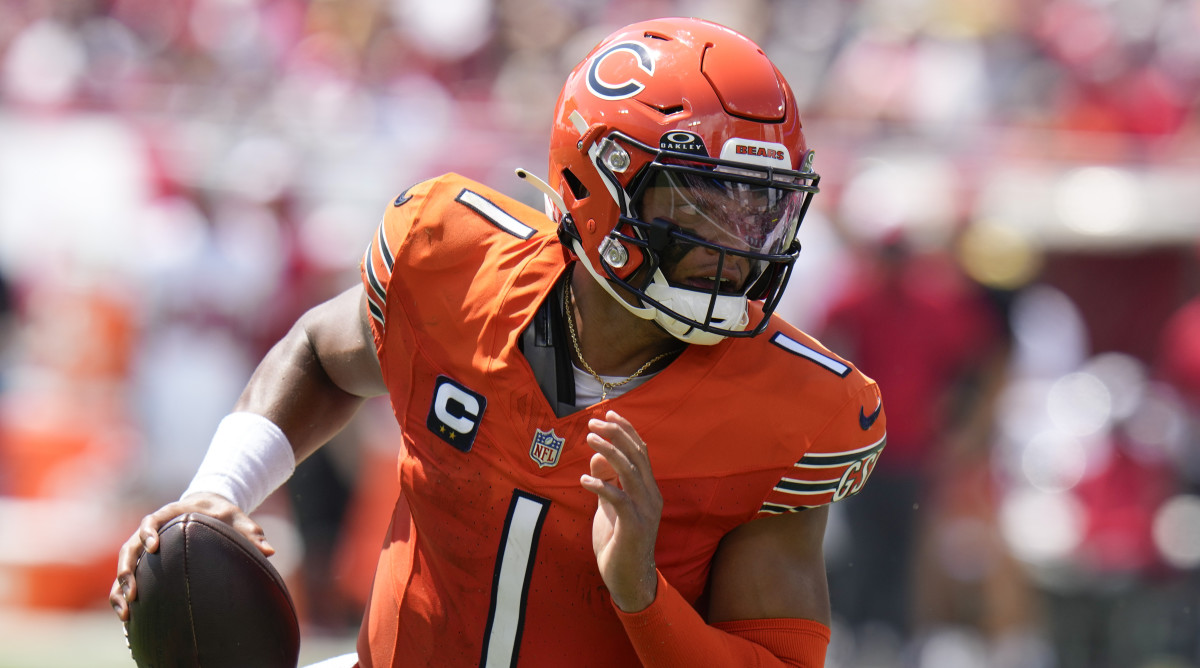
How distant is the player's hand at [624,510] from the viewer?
207 centimetres

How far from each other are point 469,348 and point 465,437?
6.0 inches

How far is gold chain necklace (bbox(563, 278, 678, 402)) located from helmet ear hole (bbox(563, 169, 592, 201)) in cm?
15

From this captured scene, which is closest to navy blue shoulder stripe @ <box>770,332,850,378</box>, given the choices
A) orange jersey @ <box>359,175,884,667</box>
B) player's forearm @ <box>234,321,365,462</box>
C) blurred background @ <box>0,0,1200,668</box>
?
orange jersey @ <box>359,175,884,667</box>

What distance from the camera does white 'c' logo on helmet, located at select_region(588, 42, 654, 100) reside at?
2.39 meters

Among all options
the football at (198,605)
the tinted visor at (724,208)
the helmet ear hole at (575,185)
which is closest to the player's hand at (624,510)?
the tinted visor at (724,208)

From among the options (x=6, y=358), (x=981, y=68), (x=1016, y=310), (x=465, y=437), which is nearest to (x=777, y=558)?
(x=465, y=437)

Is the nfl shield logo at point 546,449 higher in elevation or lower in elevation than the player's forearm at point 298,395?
higher

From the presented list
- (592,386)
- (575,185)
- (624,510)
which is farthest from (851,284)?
(624,510)

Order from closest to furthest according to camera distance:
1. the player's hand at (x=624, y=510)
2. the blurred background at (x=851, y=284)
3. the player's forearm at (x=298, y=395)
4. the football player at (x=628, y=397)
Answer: the player's hand at (x=624, y=510)
the football player at (x=628, y=397)
the player's forearm at (x=298, y=395)
the blurred background at (x=851, y=284)

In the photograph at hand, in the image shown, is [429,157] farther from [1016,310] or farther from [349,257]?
[1016,310]

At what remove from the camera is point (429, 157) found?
23.8ft

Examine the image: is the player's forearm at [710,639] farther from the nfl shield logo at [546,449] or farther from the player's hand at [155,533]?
the player's hand at [155,533]

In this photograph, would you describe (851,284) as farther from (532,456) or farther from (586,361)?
(532,456)

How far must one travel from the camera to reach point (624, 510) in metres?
2.06
